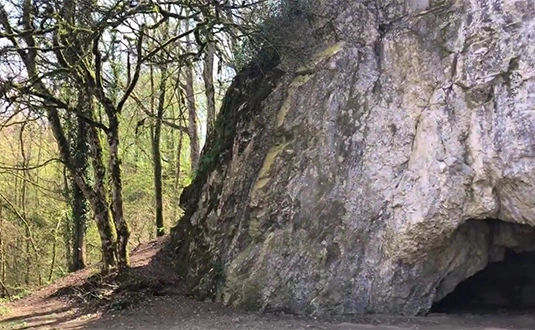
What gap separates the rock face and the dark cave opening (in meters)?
1.72

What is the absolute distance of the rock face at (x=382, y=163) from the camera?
8234 millimetres

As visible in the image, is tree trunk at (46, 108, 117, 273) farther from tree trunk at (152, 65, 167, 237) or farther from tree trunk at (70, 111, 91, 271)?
tree trunk at (152, 65, 167, 237)

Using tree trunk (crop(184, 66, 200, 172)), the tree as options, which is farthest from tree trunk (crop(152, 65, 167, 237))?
the tree

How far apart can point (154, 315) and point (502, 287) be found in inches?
297

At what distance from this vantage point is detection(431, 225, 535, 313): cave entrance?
1062cm

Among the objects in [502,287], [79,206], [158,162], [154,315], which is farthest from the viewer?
[158,162]

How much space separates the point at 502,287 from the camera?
11.2m

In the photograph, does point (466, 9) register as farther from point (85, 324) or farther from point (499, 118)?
point (85, 324)

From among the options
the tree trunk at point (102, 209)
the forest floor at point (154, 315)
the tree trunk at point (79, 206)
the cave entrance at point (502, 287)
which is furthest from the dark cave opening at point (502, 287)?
the tree trunk at point (79, 206)

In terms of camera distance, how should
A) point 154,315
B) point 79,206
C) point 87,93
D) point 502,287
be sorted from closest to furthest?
point 154,315
point 87,93
point 502,287
point 79,206

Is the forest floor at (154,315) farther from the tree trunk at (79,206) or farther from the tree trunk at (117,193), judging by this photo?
the tree trunk at (79,206)

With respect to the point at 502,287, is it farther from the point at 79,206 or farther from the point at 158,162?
the point at 79,206

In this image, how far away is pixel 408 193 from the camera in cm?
877

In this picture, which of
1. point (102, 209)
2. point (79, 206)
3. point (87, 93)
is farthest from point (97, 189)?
point (79, 206)
